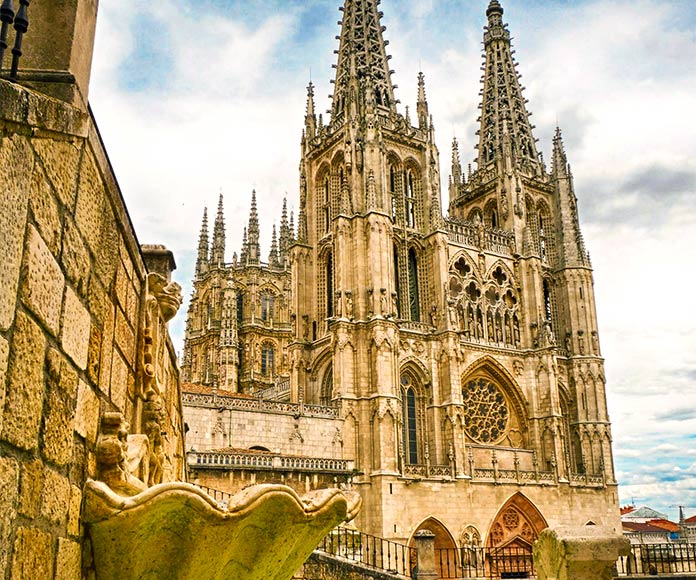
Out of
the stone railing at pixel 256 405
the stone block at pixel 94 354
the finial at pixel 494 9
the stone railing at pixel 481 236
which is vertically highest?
the finial at pixel 494 9

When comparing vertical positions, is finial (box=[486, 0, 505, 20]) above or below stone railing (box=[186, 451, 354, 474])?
above

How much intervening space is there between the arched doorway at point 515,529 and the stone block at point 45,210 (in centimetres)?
2688

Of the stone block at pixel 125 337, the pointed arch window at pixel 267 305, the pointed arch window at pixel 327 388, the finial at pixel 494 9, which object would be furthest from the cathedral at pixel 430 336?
the stone block at pixel 125 337

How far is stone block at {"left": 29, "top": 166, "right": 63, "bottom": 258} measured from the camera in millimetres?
2385

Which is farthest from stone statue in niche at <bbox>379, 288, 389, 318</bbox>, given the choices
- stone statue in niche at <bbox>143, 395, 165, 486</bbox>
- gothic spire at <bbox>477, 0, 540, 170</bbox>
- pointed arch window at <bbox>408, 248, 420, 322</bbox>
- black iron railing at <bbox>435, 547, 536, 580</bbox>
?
stone statue in niche at <bbox>143, 395, 165, 486</bbox>

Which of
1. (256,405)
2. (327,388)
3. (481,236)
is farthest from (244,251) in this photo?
(256,405)

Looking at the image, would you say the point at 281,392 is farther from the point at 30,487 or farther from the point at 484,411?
the point at 30,487

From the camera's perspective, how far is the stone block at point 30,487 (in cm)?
229

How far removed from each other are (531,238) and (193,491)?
3232cm

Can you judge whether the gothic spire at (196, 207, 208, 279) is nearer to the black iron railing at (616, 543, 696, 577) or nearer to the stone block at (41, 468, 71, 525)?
the black iron railing at (616, 543, 696, 577)

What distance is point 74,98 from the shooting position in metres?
2.88

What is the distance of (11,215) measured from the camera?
7.16 ft

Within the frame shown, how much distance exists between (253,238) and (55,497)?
4723 centimetres

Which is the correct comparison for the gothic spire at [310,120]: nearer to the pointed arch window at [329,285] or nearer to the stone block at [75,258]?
the pointed arch window at [329,285]
